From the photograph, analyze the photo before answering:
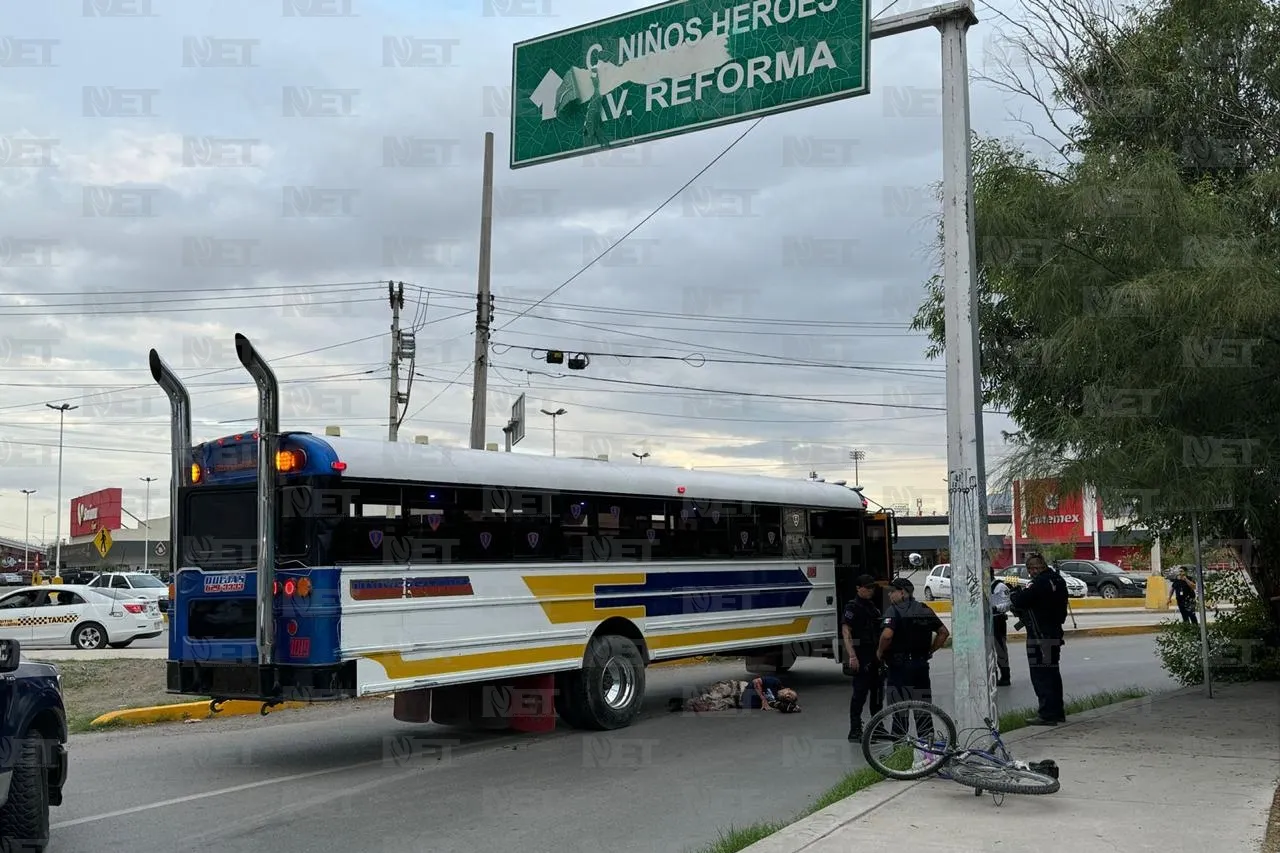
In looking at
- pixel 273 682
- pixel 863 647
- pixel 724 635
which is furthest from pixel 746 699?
pixel 273 682

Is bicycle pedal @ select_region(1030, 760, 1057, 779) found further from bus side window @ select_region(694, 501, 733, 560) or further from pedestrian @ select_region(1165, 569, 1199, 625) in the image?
pedestrian @ select_region(1165, 569, 1199, 625)

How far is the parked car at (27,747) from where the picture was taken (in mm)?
6707

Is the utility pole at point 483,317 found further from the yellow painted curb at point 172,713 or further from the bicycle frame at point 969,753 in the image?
the bicycle frame at point 969,753

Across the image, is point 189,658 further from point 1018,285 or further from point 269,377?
point 1018,285

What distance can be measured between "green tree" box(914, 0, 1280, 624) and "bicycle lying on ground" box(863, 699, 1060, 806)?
132 inches

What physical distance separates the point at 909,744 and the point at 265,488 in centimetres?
563

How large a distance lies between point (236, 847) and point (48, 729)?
1.36m

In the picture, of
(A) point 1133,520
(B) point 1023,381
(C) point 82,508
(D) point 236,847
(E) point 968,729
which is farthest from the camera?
(C) point 82,508

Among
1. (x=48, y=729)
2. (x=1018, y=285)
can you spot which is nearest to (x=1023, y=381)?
(x=1018, y=285)

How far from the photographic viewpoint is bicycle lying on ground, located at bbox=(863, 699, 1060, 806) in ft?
26.8

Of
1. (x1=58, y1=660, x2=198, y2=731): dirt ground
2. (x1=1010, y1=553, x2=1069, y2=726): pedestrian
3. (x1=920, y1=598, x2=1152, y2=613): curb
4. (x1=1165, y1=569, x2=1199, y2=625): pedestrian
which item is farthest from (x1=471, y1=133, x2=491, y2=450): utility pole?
(x1=920, y1=598, x2=1152, y2=613): curb

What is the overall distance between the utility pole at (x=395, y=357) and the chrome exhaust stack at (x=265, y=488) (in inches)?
797

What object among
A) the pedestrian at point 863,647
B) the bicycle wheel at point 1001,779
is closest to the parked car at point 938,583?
the pedestrian at point 863,647

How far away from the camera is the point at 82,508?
102m
